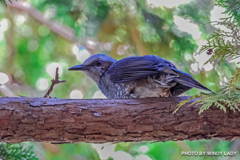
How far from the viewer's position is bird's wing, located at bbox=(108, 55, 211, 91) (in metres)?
1.43

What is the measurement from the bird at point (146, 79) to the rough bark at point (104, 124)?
22 centimetres

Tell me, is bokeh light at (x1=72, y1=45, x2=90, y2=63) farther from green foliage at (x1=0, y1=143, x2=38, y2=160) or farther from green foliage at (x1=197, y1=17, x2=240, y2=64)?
green foliage at (x1=197, y1=17, x2=240, y2=64)

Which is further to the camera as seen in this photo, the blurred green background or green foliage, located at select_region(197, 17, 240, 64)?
the blurred green background

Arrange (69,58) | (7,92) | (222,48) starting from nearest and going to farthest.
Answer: (222,48) < (7,92) < (69,58)

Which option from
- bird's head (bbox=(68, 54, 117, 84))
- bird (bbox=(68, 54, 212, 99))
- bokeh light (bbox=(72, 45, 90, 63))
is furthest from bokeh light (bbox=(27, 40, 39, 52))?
bird (bbox=(68, 54, 212, 99))

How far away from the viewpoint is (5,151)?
1.59m

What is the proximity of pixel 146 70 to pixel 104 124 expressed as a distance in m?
0.47

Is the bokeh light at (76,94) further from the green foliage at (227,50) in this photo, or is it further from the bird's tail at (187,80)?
the green foliage at (227,50)

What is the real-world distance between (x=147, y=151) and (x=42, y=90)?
1.45m

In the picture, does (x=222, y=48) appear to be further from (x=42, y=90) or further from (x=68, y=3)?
(x=42, y=90)

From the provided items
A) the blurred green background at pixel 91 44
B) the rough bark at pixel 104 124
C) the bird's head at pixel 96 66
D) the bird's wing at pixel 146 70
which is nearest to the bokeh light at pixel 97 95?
the blurred green background at pixel 91 44

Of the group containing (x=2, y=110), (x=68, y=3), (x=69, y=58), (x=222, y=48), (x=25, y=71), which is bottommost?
(x=2, y=110)

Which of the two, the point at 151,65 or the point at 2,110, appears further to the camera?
the point at 151,65

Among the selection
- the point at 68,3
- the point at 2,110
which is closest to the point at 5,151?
the point at 2,110
